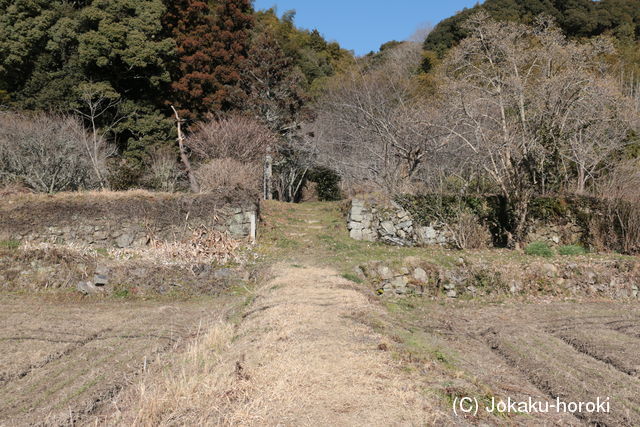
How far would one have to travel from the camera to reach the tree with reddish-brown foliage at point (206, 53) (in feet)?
82.3

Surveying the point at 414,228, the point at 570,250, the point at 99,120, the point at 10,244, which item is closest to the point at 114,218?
the point at 10,244

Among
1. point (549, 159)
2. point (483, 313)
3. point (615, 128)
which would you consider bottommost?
point (483, 313)

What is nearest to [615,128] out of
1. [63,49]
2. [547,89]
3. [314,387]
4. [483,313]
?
[547,89]

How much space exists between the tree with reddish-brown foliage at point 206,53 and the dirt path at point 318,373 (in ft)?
62.9

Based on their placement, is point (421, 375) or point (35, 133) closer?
point (421, 375)

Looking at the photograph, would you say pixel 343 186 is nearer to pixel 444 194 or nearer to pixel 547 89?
pixel 444 194

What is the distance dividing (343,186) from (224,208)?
12.7 metres

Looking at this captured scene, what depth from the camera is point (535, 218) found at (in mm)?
15125

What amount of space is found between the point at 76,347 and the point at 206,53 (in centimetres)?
2228

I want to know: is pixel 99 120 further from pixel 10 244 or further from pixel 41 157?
pixel 10 244

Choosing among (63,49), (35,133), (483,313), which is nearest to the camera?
(483,313)

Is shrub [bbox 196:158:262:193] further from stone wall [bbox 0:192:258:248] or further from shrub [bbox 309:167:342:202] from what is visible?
shrub [bbox 309:167:342:202]

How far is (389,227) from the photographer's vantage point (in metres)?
15.0

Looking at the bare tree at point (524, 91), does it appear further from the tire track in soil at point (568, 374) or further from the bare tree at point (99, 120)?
the bare tree at point (99, 120)
